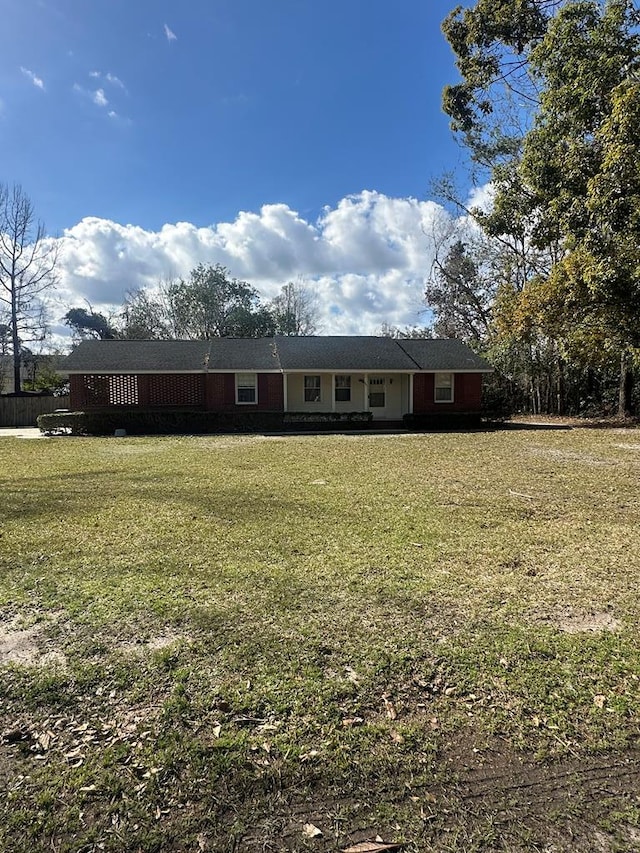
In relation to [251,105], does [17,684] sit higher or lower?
lower

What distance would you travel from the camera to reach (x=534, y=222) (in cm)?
1438

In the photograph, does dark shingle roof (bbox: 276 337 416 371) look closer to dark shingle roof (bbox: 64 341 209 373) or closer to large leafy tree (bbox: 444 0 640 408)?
dark shingle roof (bbox: 64 341 209 373)

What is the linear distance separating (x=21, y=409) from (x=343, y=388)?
16300mm

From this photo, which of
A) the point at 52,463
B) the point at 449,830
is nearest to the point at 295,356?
the point at 52,463

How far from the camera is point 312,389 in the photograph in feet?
67.7

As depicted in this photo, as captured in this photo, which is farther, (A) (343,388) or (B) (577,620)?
(A) (343,388)

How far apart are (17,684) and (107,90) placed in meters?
15.1

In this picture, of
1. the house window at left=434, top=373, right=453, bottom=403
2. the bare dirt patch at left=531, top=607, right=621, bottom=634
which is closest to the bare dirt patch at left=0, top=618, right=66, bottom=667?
the bare dirt patch at left=531, top=607, right=621, bottom=634

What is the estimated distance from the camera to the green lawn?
1.71 m

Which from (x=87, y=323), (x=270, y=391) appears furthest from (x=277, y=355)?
(x=87, y=323)

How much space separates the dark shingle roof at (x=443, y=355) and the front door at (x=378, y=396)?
182 cm

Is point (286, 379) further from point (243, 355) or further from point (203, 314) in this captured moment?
point (203, 314)

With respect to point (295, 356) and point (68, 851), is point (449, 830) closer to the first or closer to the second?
point (68, 851)

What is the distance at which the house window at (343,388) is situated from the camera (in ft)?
67.8
